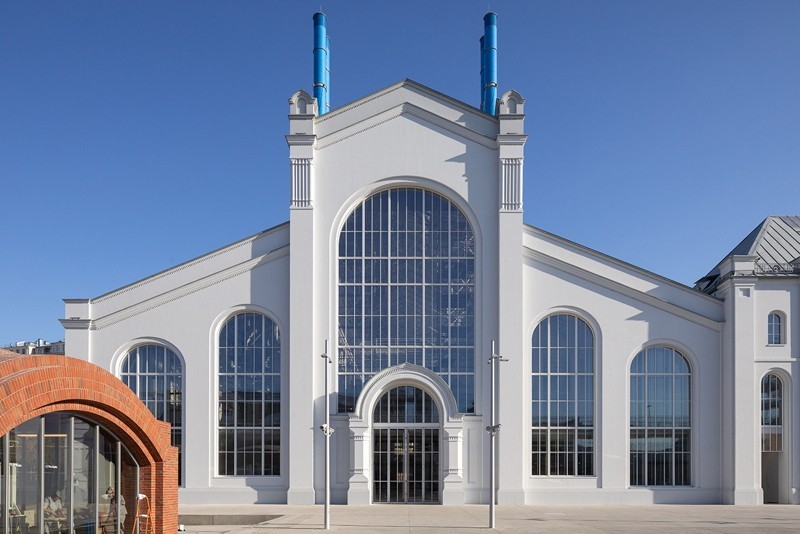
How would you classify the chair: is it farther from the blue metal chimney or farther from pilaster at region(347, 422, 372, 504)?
the blue metal chimney

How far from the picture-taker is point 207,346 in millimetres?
30469

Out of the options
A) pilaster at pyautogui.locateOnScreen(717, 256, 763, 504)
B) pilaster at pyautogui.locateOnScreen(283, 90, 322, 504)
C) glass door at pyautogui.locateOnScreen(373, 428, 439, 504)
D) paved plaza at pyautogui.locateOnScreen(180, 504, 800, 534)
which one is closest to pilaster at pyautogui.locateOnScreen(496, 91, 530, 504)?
paved plaza at pyautogui.locateOnScreen(180, 504, 800, 534)

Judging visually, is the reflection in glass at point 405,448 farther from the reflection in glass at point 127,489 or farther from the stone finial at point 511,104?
the reflection in glass at point 127,489

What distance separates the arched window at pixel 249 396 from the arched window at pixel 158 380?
5.93ft

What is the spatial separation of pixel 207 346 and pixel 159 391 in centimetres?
285

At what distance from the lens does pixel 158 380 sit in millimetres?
30672

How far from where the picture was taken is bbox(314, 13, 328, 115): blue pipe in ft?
134

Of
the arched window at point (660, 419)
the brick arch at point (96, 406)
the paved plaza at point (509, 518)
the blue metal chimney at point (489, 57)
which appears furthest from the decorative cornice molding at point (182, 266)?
the arched window at point (660, 419)

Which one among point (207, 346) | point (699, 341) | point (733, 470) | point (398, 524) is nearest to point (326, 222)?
point (207, 346)

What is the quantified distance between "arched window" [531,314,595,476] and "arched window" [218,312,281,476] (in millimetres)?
11034

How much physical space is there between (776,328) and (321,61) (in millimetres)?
27327

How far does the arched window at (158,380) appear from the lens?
30.4 meters

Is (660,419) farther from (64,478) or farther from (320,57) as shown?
(320,57)

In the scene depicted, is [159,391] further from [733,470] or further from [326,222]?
[733,470]
